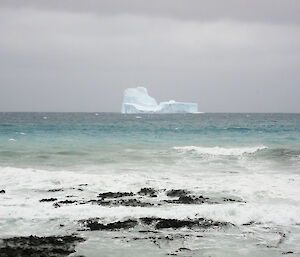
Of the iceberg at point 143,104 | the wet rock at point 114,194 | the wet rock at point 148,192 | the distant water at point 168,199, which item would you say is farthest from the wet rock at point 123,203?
the iceberg at point 143,104

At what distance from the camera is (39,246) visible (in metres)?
6.29

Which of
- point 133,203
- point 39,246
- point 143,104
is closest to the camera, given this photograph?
point 39,246

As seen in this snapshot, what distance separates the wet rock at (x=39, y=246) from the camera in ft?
19.4

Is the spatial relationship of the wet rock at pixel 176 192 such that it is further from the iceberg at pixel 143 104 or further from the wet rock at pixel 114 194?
the iceberg at pixel 143 104

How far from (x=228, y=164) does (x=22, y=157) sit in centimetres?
981

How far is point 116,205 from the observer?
9125 mm

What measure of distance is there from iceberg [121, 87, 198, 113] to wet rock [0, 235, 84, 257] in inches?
3157

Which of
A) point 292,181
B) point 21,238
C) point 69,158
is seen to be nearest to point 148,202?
point 21,238

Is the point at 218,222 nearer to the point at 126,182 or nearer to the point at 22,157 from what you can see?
the point at 126,182

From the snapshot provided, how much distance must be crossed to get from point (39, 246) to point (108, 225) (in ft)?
5.24

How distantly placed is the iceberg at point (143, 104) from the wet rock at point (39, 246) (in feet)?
263

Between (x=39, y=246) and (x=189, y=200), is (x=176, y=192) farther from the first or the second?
(x=39, y=246)

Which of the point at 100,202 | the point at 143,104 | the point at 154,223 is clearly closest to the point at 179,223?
the point at 154,223

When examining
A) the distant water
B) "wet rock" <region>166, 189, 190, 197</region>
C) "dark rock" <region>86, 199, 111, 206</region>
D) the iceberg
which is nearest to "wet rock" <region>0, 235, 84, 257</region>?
the distant water
